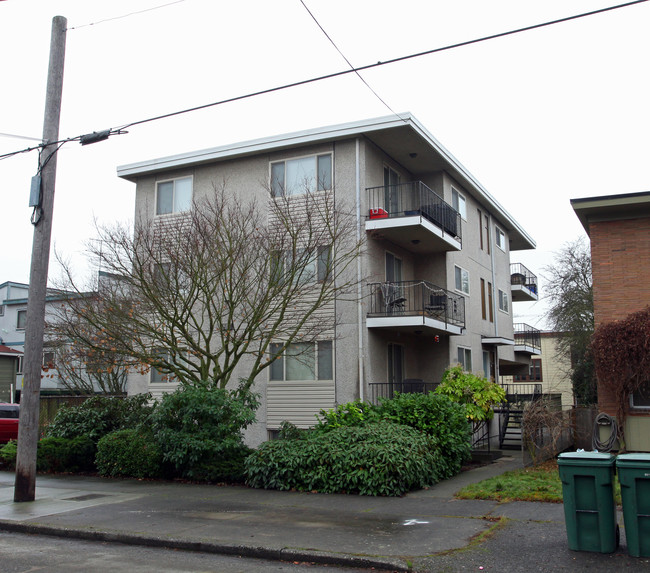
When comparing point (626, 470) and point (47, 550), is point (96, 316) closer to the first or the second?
point (47, 550)

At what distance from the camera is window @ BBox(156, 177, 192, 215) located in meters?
21.1

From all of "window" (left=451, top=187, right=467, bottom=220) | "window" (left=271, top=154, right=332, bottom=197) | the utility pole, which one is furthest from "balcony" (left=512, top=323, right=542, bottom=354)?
the utility pole

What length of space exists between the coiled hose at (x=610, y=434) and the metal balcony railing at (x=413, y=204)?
7.32 metres

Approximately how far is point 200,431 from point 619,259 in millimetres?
10018

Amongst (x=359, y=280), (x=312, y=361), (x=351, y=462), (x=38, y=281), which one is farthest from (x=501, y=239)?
(x=38, y=281)

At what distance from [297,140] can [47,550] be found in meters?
13.4

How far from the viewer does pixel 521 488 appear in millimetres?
10828

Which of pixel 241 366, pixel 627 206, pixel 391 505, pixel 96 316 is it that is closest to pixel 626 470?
pixel 391 505

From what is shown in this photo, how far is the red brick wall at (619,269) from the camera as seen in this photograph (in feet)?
48.0

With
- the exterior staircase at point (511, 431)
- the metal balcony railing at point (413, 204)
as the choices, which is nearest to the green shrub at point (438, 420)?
the exterior staircase at point (511, 431)

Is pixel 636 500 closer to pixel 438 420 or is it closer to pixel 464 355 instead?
pixel 438 420

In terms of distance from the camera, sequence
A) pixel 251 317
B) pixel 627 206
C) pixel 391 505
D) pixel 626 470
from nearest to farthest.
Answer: pixel 626 470 → pixel 391 505 → pixel 627 206 → pixel 251 317

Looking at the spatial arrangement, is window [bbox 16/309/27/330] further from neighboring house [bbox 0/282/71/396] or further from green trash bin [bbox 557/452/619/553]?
green trash bin [bbox 557/452/619/553]

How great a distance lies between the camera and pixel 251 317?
618 inches
